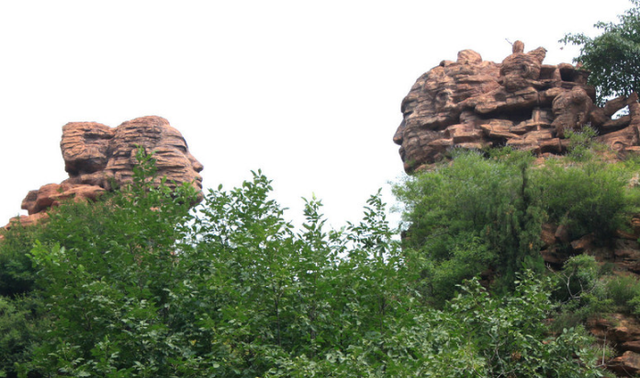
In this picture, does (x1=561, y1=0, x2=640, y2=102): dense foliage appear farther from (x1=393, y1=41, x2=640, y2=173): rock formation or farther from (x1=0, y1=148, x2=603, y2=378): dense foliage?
(x1=0, y1=148, x2=603, y2=378): dense foliage

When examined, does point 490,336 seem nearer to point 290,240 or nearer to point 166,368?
point 290,240

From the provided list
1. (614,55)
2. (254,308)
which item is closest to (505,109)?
(614,55)

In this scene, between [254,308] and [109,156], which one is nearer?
[254,308]

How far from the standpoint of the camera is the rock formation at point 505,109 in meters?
44.5

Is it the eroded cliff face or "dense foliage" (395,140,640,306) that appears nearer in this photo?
"dense foliage" (395,140,640,306)

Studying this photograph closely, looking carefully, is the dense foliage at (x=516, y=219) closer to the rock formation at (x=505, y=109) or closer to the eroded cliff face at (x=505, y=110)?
the eroded cliff face at (x=505, y=110)

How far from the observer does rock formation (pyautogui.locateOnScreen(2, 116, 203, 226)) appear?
4807 cm

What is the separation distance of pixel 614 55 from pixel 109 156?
132 ft

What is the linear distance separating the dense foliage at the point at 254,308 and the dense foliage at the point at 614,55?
3929cm

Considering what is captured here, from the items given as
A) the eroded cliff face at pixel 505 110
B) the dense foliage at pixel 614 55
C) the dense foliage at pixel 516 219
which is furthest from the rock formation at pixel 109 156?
the dense foliage at pixel 614 55

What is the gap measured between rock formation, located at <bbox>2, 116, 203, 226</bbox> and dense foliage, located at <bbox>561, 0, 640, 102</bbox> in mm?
31729

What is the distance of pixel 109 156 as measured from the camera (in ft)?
167

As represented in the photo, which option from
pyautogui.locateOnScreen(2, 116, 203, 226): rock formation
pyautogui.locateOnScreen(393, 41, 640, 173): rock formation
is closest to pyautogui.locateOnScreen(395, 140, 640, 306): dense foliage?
pyautogui.locateOnScreen(393, 41, 640, 173): rock formation

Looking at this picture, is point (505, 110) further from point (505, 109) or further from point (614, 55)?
point (614, 55)
